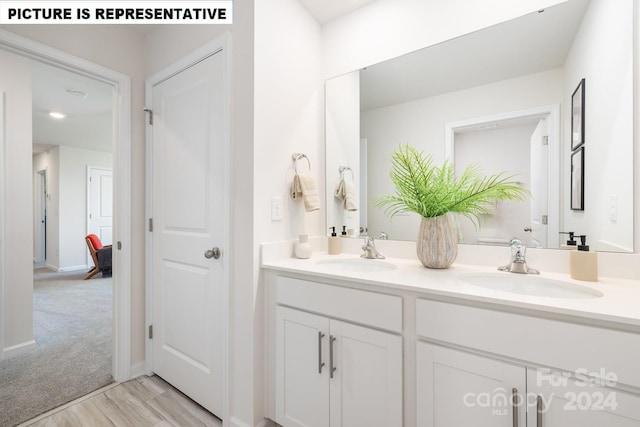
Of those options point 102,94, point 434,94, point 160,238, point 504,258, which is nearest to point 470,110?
point 434,94

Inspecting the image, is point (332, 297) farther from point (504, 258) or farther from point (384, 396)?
point (504, 258)

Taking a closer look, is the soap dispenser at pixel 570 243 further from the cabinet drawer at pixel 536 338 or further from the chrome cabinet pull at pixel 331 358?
the chrome cabinet pull at pixel 331 358

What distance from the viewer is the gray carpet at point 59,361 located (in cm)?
165

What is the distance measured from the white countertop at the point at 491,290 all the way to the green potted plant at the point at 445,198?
0.11 m

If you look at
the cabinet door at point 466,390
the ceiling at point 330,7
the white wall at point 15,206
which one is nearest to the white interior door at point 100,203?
the white wall at point 15,206

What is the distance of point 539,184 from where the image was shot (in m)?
1.30

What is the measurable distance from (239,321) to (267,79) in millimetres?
1270

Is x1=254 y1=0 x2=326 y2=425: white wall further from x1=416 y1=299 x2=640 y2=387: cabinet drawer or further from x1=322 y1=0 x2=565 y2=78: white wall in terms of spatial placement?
x1=416 y1=299 x2=640 y2=387: cabinet drawer

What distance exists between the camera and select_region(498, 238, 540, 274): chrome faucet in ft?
Result: 3.89

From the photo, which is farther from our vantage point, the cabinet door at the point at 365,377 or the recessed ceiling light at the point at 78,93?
the recessed ceiling light at the point at 78,93

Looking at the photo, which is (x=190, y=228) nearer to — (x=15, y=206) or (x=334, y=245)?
(x=334, y=245)

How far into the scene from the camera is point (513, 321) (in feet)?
2.78

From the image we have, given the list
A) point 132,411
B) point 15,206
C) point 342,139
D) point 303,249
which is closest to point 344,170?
point 342,139

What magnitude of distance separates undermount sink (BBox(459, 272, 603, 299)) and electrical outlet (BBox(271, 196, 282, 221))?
933 millimetres
